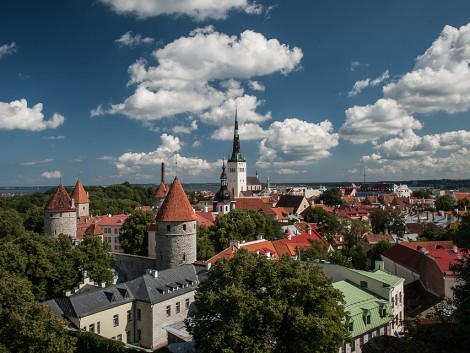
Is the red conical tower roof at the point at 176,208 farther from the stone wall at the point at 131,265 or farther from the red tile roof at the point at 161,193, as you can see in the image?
the red tile roof at the point at 161,193

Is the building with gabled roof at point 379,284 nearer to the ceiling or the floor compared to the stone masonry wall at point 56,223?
nearer to the floor

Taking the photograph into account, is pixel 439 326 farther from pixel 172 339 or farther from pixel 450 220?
pixel 450 220

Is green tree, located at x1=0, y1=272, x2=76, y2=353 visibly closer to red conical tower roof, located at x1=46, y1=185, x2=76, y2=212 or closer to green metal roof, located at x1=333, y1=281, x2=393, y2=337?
green metal roof, located at x1=333, y1=281, x2=393, y2=337

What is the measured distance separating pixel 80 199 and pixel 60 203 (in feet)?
52.0

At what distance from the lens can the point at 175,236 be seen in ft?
99.1

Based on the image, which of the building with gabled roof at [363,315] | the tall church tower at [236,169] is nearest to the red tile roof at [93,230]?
the building with gabled roof at [363,315]

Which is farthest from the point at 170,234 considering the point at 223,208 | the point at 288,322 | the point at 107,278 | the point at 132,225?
the point at 223,208

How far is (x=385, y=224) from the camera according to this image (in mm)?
56500

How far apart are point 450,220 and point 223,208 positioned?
29.3 m

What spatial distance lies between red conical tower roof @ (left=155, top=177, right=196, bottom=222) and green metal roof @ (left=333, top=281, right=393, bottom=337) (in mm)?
11968

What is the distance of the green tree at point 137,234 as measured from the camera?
125 feet

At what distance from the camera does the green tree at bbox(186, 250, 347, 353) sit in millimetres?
14227

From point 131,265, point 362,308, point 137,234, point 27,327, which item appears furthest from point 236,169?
point 27,327

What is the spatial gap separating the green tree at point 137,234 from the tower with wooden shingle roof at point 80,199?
1726 cm
